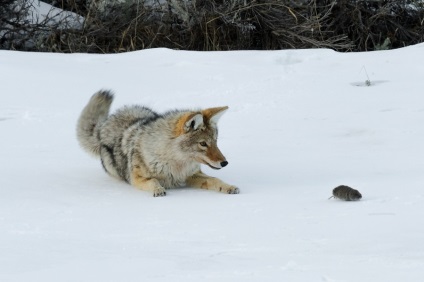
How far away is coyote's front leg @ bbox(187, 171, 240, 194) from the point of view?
23.5 ft

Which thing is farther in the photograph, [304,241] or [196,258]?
[304,241]

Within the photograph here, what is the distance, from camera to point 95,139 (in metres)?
8.09

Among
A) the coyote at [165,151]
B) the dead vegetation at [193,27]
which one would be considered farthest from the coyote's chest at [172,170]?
the dead vegetation at [193,27]

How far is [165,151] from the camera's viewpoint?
7.43 metres

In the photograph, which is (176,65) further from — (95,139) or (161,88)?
(95,139)

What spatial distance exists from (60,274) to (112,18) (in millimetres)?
9064

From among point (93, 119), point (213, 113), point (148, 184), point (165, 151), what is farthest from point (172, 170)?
point (93, 119)

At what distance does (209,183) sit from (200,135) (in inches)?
14.6

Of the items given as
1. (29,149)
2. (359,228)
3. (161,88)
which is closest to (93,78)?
(161,88)

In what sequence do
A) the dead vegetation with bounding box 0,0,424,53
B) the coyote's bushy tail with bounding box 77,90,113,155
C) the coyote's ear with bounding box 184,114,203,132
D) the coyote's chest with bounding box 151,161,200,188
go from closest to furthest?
1. the coyote's ear with bounding box 184,114,203,132
2. the coyote's chest with bounding box 151,161,200,188
3. the coyote's bushy tail with bounding box 77,90,113,155
4. the dead vegetation with bounding box 0,0,424,53

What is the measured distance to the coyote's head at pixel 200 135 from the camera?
731 cm

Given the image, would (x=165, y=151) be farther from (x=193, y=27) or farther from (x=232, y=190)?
(x=193, y=27)

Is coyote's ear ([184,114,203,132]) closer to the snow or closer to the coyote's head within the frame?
the coyote's head

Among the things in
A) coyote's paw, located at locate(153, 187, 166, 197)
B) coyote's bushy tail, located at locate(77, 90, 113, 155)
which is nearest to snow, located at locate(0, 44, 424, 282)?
coyote's paw, located at locate(153, 187, 166, 197)
